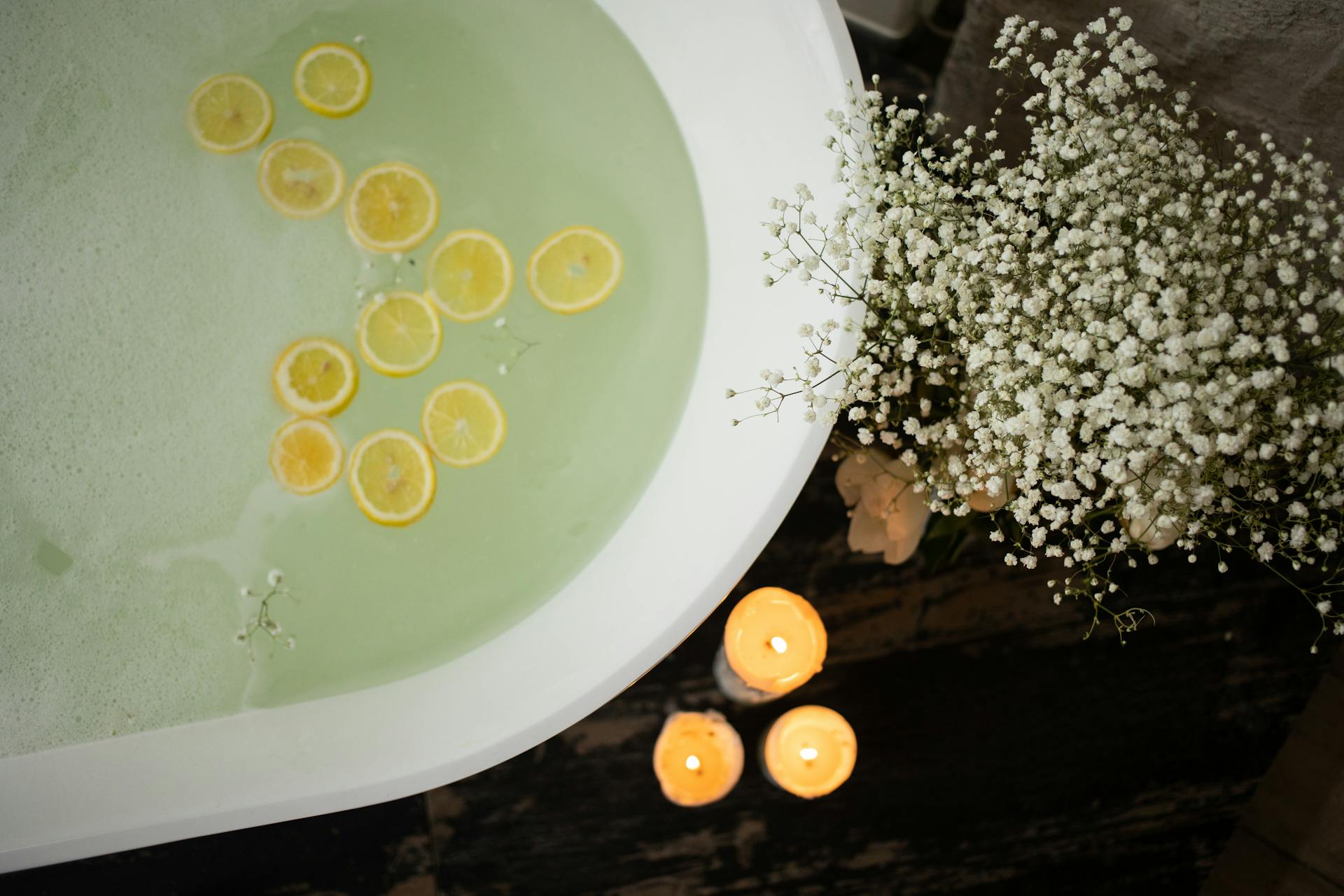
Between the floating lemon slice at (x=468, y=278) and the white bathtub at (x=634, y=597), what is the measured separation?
0.32 meters

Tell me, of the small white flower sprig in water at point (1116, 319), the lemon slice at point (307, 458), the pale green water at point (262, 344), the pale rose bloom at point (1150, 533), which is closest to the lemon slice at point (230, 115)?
the pale green water at point (262, 344)

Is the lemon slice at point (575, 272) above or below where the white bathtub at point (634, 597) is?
above

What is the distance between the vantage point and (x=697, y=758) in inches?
43.7

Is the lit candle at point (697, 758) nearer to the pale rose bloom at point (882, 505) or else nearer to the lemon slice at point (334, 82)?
the pale rose bloom at point (882, 505)

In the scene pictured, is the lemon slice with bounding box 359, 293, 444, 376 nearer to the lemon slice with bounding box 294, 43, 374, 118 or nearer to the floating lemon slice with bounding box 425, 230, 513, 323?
the floating lemon slice with bounding box 425, 230, 513, 323

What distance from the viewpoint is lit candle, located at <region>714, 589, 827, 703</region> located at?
1068 mm

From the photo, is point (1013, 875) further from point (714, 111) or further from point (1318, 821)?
point (714, 111)

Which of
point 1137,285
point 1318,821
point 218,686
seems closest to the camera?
point 1137,285

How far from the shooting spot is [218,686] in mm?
1272

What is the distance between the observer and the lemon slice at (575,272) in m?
1.30

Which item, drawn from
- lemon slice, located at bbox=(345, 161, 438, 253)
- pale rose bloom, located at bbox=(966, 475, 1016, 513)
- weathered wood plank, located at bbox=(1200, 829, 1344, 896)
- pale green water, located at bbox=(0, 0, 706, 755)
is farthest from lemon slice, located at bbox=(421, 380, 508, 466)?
weathered wood plank, located at bbox=(1200, 829, 1344, 896)

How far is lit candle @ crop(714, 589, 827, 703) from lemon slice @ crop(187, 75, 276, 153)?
102 centimetres

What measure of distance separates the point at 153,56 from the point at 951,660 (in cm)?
148

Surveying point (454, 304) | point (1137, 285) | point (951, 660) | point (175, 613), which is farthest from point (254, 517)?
point (1137, 285)
